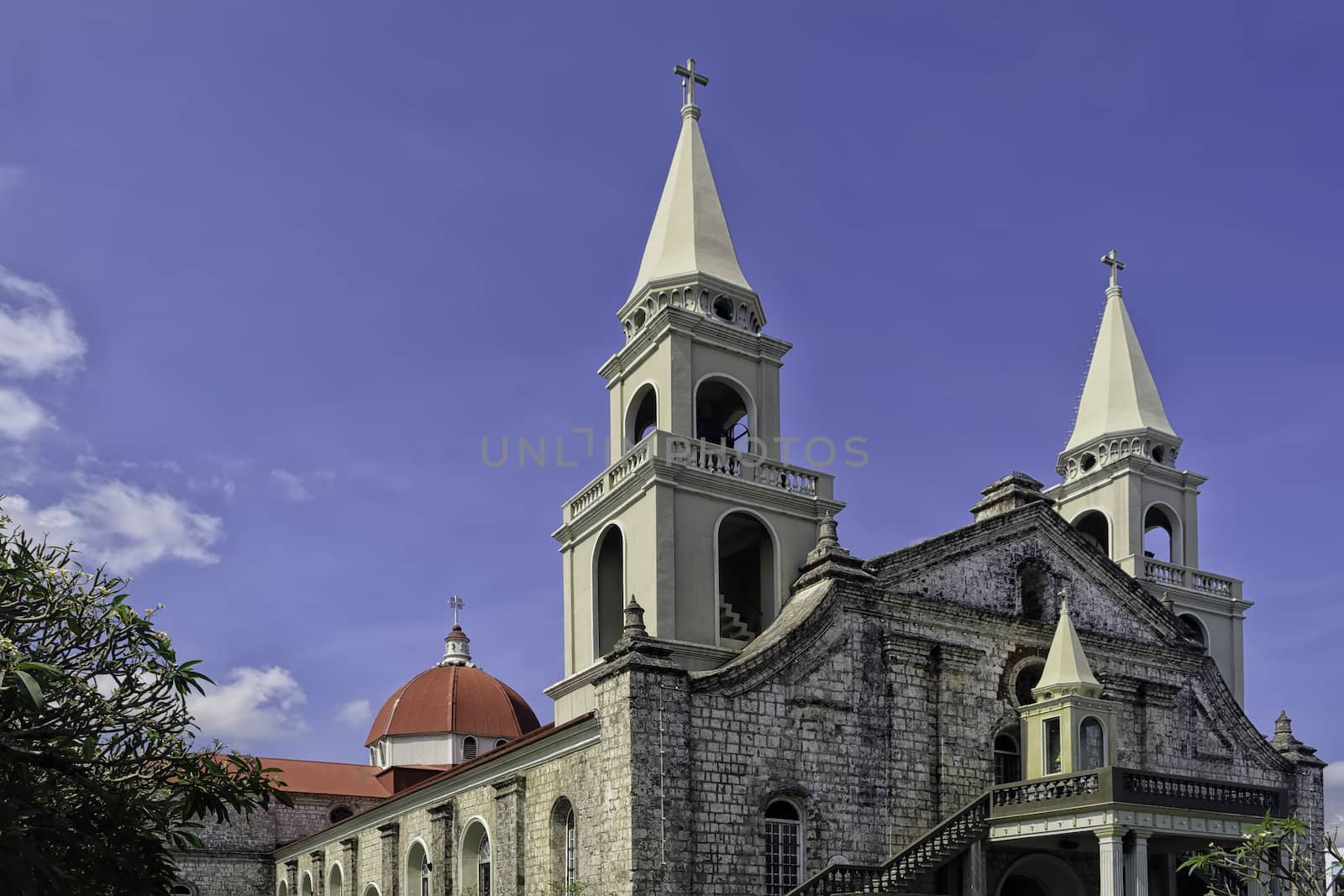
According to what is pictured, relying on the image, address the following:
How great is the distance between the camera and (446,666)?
55719 mm

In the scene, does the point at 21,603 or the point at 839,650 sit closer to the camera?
the point at 21,603

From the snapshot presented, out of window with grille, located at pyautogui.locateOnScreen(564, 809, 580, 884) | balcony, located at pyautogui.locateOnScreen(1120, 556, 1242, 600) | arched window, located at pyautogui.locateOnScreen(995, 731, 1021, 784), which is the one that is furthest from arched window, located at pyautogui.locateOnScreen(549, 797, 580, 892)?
balcony, located at pyautogui.locateOnScreen(1120, 556, 1242, 600)

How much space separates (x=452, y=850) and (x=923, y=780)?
11182 millimetres

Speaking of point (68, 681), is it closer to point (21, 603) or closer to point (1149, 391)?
point (21, 603)

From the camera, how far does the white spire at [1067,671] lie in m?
26.3

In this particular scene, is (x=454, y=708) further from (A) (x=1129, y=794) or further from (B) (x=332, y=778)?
(A) (x=1129, y=794)

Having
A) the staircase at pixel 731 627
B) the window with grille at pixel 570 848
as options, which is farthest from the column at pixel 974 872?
the window with grille at pixel 570 848

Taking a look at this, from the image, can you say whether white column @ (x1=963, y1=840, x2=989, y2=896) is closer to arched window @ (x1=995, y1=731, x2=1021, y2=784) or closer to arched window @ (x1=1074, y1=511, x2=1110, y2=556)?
arched window @ (x1=995, y1=731, x2=1021, y2=784)

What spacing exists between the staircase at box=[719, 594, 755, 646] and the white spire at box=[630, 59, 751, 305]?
7.24m

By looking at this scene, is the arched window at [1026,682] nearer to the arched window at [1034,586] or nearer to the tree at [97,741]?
the arched window at [1034,586]

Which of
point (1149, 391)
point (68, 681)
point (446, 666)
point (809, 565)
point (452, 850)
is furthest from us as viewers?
point (446, 666)

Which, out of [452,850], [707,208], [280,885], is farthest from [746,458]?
[280,885]

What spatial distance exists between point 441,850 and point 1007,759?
12873mm

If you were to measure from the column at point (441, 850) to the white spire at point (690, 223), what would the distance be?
1277cm
